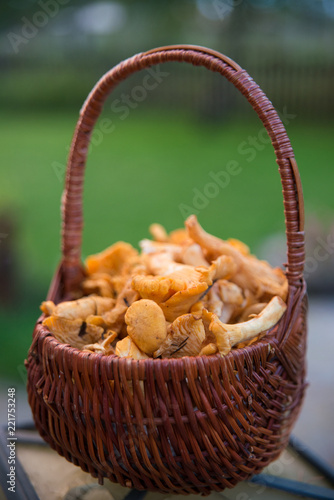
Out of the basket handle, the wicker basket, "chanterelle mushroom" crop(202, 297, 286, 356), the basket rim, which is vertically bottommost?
the wicker basket

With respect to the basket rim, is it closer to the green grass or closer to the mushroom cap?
the mushroom cap

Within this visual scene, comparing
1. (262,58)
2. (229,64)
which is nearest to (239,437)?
(229,64)

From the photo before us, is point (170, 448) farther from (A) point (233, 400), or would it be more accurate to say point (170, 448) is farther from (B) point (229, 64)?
(B) point (229, 64)

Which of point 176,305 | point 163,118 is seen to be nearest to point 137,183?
point 163,118

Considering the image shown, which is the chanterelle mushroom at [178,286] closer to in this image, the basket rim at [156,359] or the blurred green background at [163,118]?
the basket rim at [156,359]

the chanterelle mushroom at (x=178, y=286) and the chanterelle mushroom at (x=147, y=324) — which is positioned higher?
the chanterelle mushroom at (x=178, y=286)

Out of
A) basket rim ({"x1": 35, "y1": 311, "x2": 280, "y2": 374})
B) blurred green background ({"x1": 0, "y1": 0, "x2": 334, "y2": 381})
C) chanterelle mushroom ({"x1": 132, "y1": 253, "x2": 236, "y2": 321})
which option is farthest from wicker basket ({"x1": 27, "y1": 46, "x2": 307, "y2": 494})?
blurred green background ({"x1": 0, "y1": 0, "x2": 334, "y2": 381})

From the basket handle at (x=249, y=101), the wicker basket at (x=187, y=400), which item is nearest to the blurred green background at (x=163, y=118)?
the basket handle at (x=249, y=101)
